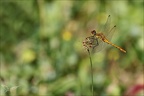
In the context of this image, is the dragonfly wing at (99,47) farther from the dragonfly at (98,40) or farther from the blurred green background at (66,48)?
the blurred green background at (66,48)

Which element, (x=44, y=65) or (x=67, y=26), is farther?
(x=67, y=26)

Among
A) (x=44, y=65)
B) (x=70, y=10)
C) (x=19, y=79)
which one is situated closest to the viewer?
(x=19, y=79)

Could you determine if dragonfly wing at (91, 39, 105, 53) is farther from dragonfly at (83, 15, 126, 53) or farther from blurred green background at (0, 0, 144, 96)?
blurred green background at (0, 0, 144, 96)

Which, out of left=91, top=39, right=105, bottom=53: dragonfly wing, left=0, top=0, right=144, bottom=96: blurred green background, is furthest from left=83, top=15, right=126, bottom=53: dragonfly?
left=0, top=0, right=144, bottom=96: blurred green background

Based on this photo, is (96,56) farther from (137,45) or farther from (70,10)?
(70,10)

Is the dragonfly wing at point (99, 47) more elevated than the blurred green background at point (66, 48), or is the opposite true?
the blurred green background at point (66, 48)

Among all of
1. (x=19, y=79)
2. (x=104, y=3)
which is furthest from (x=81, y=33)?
(x=19, y=79)

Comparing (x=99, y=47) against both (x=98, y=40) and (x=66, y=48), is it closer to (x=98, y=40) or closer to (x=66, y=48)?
(x=98, y=40)

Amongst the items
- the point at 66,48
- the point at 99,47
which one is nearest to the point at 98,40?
the point at 99,47

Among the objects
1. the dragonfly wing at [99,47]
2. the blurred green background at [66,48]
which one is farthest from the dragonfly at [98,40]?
the blurred green background at [66,48]
